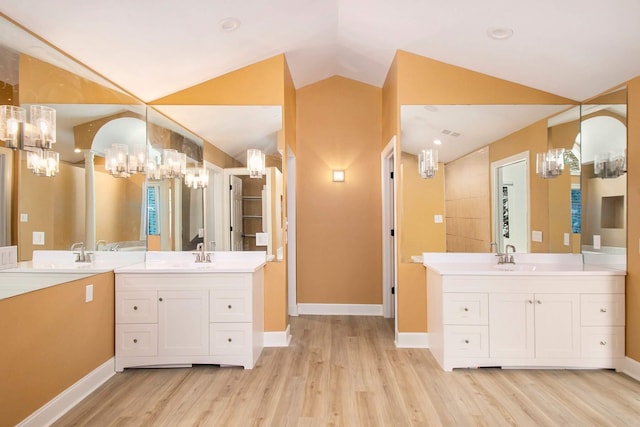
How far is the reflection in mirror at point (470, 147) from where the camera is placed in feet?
12.0

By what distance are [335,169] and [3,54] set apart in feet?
11.5

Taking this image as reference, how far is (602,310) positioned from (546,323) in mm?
473

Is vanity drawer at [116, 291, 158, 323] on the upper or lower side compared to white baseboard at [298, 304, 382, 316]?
upper

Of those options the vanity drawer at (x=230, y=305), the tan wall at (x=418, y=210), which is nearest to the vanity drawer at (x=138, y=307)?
the vanity drawer at (x=230, y=305)

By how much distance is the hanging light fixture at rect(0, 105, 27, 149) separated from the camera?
2012 millimetres

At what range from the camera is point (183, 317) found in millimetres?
3164

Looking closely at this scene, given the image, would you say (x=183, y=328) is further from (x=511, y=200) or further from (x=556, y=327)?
(x=511, y=200)

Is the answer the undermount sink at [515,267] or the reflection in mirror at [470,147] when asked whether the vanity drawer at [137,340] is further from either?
the undermount sink at [515,267]

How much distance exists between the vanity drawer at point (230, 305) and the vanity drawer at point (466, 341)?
166 cm

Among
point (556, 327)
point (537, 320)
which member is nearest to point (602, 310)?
point (556, 327)

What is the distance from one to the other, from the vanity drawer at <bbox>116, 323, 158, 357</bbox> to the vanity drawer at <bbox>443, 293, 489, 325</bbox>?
7.91 feet

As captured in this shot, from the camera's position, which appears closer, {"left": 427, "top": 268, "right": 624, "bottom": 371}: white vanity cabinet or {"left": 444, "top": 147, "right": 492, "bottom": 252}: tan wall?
{"left": 427, "top": 268, "right": 624, "bottom": 371}: white vanity cabinet

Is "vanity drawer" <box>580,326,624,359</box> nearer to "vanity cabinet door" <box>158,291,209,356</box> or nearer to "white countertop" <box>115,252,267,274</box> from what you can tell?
"white countertop" <box>115,252,267,274</box>

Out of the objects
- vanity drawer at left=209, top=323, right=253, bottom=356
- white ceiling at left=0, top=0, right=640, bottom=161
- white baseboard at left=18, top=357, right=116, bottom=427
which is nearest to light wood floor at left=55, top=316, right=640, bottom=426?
white baseboard at left=18, top=357, right=116, bottom=427
